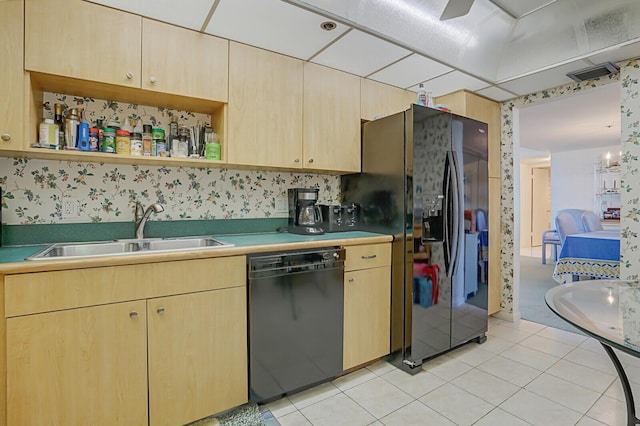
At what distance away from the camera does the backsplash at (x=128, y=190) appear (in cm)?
180

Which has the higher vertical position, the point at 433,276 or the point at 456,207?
the point at 456,207

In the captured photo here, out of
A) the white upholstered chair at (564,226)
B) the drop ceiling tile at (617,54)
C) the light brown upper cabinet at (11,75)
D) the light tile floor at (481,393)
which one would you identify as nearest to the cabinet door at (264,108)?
the light brown upper cabinet at (11,75)

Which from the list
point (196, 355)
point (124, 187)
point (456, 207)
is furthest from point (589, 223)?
point (124, 187)

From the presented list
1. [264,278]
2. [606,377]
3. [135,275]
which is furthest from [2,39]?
[606,377]

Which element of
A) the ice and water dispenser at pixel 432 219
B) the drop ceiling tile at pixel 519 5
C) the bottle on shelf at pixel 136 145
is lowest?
the ice and water dispenser at pixel 432 219

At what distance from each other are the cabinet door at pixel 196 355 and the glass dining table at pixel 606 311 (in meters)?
1.47

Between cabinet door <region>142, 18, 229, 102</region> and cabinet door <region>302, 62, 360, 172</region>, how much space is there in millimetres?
637

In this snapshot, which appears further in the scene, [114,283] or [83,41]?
[83,41]

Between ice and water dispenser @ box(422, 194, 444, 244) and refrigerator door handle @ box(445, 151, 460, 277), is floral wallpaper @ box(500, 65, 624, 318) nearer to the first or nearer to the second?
refrigerator door handle @ box(445, 151, 460, 277)

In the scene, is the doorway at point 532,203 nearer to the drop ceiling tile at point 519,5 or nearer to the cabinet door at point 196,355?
the drop ceiling tile at point 519,5

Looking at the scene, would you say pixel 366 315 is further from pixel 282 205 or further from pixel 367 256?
pixel 282 205

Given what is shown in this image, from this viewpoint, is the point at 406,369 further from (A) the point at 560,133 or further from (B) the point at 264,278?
(A) the point at 560,133

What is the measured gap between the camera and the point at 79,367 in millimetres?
1392

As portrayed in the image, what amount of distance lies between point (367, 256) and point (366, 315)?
0.42 m
